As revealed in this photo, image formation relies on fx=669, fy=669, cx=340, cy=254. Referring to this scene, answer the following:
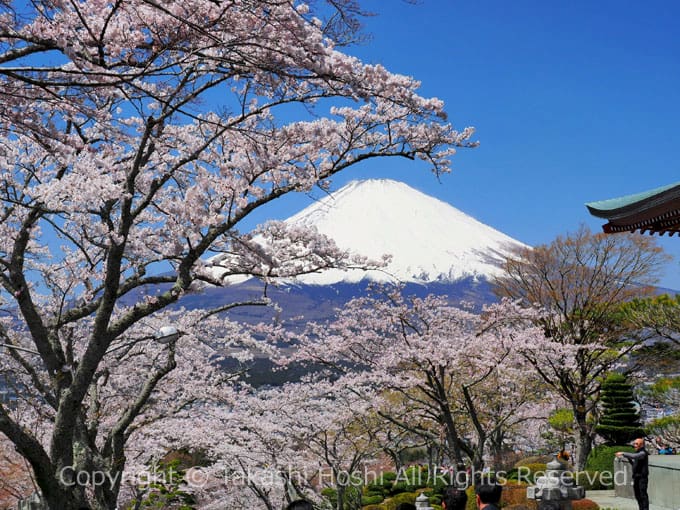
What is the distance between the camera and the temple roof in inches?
281

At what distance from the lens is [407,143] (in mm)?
8547

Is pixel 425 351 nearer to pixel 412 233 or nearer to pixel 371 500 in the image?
pixel 371 500

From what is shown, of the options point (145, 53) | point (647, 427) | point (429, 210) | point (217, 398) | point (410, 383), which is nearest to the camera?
point (145, 53)

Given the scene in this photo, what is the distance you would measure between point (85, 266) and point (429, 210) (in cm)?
→ 14433

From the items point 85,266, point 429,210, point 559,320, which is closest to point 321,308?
point 429,210

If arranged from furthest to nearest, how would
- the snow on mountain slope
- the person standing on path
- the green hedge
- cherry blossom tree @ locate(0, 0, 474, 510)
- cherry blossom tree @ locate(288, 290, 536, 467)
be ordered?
the snow on mountain slope, the green hedge, cherry blossom tree @ locate(288, 290, 536, 467), the person standing on path, cherry blossom tree @ locate(0, 0, 474, 510)

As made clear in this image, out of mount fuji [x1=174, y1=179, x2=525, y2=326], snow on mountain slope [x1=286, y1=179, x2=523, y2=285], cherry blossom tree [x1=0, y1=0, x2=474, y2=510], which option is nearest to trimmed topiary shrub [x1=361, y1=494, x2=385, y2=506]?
cherry blossom tree [x1=0, y1=0, x2=474, y2=510]

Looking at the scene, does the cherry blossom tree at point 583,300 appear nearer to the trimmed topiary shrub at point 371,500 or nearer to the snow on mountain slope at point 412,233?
the trimmed topiary shrub at point 371,500

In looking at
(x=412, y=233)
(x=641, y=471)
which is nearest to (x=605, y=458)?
(x=641, y=471)

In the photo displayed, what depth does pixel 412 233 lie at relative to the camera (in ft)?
478

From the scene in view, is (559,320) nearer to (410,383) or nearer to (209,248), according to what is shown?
(410,383)

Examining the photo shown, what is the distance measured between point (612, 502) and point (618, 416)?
474 cm

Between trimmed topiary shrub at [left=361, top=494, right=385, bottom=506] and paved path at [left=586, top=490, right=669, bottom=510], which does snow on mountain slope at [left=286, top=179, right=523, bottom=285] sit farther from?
paved path at [left=586, top=490, right=669, bottom=510]

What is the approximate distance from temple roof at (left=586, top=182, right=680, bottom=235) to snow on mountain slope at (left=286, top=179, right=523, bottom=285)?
386 ft
